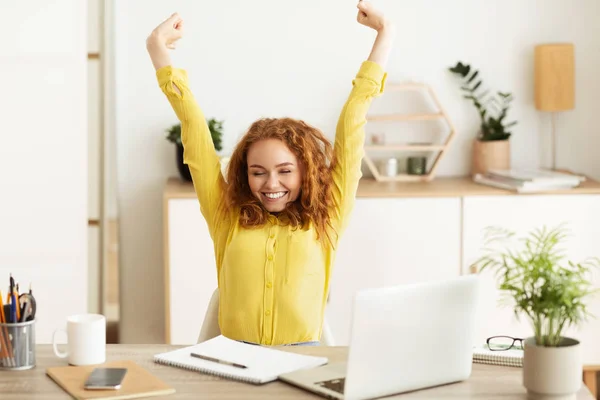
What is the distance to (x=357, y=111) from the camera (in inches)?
95.6

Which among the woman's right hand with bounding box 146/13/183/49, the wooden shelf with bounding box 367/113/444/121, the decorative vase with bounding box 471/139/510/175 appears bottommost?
the decorative vase with bounding box 471/139/510/175

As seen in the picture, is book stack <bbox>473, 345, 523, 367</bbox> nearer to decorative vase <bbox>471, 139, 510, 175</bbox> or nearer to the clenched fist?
the clenched fist

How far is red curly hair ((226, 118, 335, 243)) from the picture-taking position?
241 cm

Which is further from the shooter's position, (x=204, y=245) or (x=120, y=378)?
(x=204, y=245)

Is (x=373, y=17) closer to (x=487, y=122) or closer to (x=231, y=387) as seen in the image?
(x=231, y=387)

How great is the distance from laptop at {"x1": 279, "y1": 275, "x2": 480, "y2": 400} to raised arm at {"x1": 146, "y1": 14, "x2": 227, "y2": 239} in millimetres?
735

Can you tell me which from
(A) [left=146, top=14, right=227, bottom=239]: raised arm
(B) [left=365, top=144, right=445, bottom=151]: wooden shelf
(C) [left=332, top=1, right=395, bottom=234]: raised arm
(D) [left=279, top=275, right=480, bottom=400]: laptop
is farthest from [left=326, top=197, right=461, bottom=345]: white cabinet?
(D) [left=279, top=275, right=480, bottom=400]: laptop

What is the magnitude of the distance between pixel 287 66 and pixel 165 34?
164 cm

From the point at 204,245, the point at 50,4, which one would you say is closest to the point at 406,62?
the point at 204,245

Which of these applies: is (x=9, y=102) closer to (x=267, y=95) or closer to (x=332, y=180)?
(x=267, y=95)

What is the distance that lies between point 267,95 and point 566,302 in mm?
2499

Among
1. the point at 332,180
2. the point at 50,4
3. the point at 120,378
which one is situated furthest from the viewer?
the point at 50,4

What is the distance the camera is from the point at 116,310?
405 cm

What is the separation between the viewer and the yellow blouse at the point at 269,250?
2352 mm
